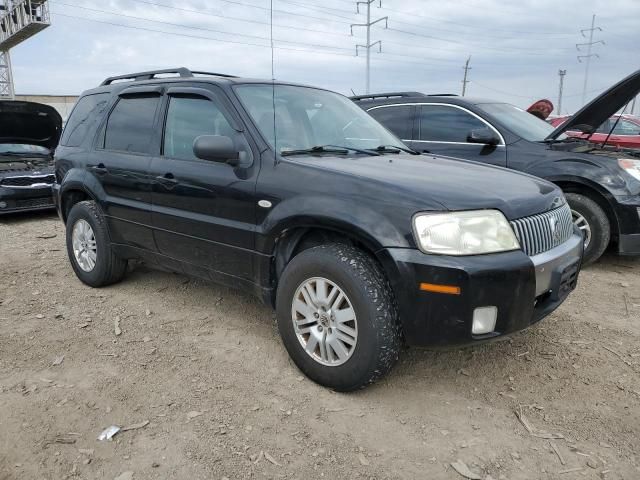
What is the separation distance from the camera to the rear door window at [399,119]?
6242 mm

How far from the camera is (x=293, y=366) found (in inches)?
122

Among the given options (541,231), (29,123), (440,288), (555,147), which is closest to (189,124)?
(440,288)

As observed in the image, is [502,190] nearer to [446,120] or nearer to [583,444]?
[583,444]

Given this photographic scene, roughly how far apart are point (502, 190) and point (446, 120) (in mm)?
3466

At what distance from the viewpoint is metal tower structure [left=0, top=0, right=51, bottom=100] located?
1251 inches

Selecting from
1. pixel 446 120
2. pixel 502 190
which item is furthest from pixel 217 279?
pixel 446 120

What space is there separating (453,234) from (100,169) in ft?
10.1

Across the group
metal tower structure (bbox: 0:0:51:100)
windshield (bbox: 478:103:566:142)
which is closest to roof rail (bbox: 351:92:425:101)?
windshield (bbox: 478:103:566:142)

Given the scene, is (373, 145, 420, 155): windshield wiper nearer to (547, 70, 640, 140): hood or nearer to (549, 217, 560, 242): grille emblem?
(549, 217, 560, 242): grille emblem

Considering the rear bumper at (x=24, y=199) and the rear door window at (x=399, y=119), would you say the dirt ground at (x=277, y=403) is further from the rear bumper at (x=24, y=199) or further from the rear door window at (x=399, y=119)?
the rear bumper at (x=24, y=199)

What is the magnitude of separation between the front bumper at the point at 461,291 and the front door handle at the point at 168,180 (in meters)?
1.73

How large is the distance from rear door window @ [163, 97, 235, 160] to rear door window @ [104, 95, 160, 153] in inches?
8.4

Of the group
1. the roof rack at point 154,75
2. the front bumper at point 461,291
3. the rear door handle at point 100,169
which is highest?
the roof rack at point 154,75

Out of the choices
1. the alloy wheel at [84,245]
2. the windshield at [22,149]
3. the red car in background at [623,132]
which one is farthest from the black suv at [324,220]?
the red car in background at [623,132]
